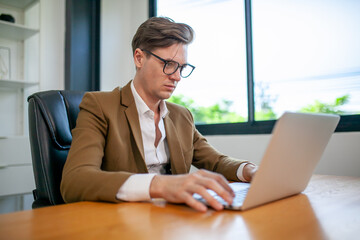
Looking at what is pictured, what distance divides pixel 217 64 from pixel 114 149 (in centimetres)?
161

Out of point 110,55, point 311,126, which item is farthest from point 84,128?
point 110,55

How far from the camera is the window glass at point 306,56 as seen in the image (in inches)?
74.6

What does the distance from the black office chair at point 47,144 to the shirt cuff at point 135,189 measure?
0.54 m

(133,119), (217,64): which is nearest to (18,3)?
(217,64)

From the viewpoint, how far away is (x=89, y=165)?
992mm

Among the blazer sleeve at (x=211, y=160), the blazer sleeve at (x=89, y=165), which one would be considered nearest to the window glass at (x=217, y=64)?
the blazer sleeve at (x=211, y=160)

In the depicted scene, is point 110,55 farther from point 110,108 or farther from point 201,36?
point 110,108

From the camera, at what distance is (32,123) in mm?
1277

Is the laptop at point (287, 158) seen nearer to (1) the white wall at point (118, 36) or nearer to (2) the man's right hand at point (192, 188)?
(2) the man's right hand at point (192, 188)

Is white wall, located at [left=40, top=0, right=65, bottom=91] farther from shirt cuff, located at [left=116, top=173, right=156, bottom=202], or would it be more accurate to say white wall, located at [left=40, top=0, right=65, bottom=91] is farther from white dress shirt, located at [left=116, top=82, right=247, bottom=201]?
shirt cuff, located at [left=116, top=173, right=156, bottom=202]

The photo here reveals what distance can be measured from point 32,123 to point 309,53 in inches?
67.4

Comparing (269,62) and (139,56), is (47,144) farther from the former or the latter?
(269,62)

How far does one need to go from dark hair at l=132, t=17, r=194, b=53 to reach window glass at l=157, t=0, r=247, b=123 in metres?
1.15

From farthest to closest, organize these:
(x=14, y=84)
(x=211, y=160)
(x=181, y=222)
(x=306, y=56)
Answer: (x=14, y=84) < (x=306, y=56) < (x=211, y=160) < (x=181, y=222)
